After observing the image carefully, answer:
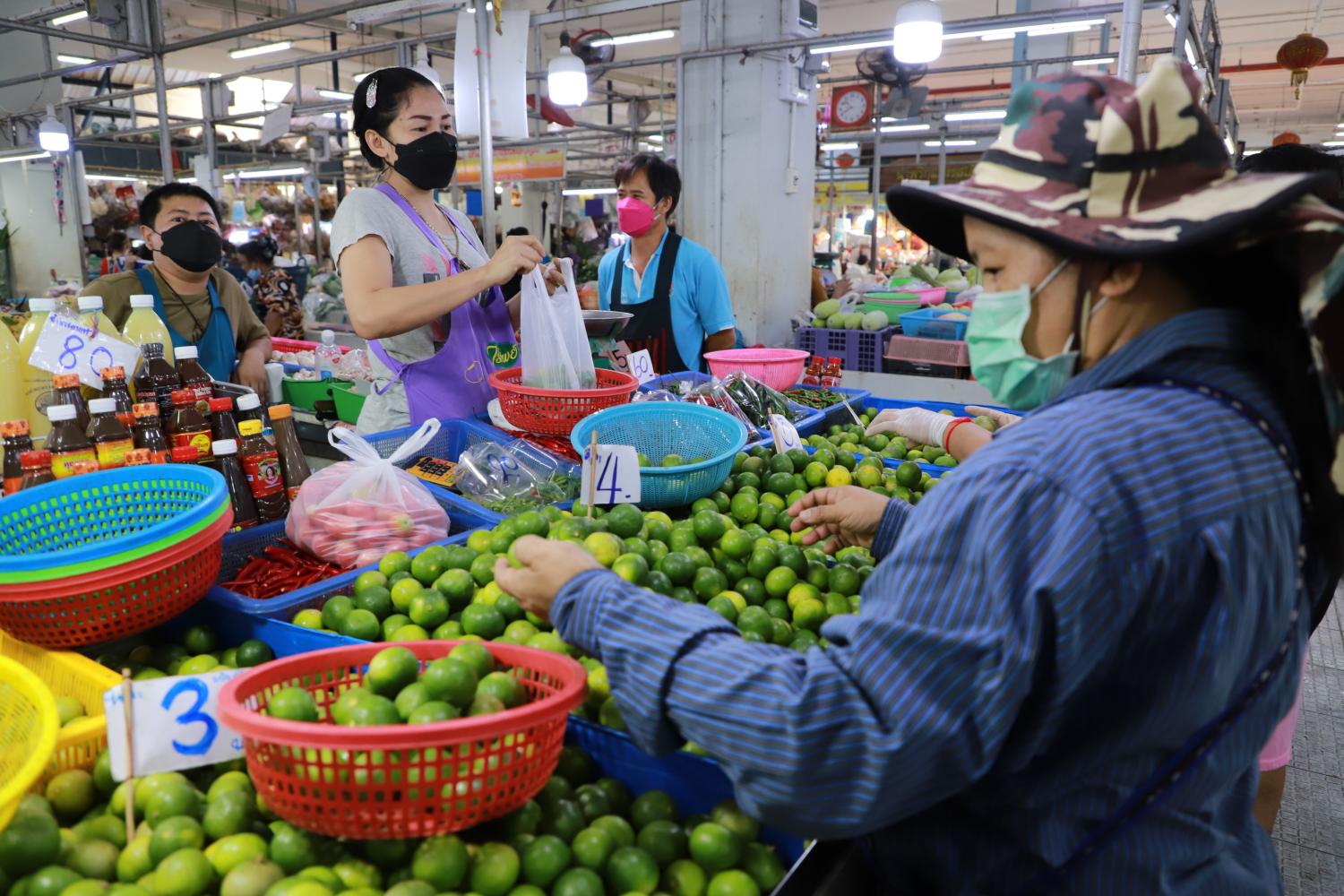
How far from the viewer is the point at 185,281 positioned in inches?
179

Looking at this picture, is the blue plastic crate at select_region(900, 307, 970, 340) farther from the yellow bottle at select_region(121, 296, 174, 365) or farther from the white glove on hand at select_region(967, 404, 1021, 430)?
the yellow bottle at select_region(121, 296, 174, 365)

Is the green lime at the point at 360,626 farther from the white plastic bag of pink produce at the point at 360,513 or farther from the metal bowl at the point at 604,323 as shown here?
the metal bowl at the point at 604,323

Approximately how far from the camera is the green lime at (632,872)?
1.35 m

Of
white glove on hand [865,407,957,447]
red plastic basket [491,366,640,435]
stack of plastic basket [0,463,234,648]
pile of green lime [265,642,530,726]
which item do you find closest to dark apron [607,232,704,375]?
white glove on hand [865,407,957,447]

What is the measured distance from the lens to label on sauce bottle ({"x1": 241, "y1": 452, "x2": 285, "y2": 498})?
8.35 feet

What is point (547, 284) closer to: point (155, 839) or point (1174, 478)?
point (155, 839)

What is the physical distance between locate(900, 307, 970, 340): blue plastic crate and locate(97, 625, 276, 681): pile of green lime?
5369 mm

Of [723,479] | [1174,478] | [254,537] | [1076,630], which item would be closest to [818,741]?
[1076,630]

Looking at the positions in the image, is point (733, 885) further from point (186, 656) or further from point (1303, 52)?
point (1303, 52)

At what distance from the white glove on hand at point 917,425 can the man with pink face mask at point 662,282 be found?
1.79 meters

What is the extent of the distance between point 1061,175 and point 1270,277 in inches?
12.1

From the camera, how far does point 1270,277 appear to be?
3.84 feet

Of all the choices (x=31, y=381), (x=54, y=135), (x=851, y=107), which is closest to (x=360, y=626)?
(x=31, y=381)

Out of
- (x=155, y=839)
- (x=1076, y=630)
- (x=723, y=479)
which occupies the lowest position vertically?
(x=155, y=839)
